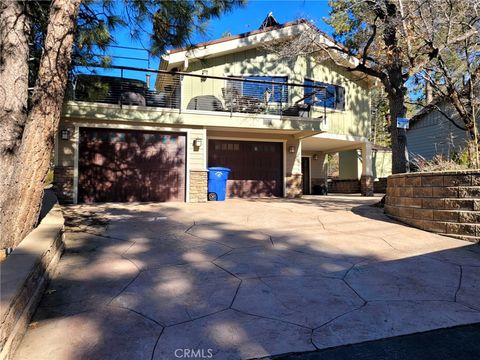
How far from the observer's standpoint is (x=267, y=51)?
13516mm

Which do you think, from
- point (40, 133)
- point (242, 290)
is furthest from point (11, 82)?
point (242, 290)

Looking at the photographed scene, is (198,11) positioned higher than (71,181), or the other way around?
(198,11)

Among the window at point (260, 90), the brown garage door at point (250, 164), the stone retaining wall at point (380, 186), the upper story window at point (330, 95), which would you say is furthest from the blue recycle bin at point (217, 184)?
A: the stone retaining wall at point (380, 186)

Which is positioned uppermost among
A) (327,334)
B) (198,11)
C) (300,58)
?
(300,58)

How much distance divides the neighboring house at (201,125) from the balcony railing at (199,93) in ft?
0.11

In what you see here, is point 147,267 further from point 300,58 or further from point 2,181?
point 300,58

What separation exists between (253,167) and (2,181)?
9152 mm

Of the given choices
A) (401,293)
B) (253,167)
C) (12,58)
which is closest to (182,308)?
(401,293)

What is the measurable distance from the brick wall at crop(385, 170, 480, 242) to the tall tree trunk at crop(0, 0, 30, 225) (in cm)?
658

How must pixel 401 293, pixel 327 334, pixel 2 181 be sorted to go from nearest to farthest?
pixel 327 334 < pixel 401 293 < pixel 2 181

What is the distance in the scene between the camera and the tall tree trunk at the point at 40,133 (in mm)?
4004

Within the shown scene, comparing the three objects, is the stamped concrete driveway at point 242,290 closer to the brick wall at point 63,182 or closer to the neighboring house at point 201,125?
the brick wall at point 63,182

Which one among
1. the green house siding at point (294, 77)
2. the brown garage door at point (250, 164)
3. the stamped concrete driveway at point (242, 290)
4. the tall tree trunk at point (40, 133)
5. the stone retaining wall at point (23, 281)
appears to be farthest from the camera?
the green house siding at point (294, 77)

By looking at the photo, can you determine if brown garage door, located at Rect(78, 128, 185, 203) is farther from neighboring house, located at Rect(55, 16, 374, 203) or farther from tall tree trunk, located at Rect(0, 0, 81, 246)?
tall tree trunk, located at Rect(0, 0, 81, 246)
